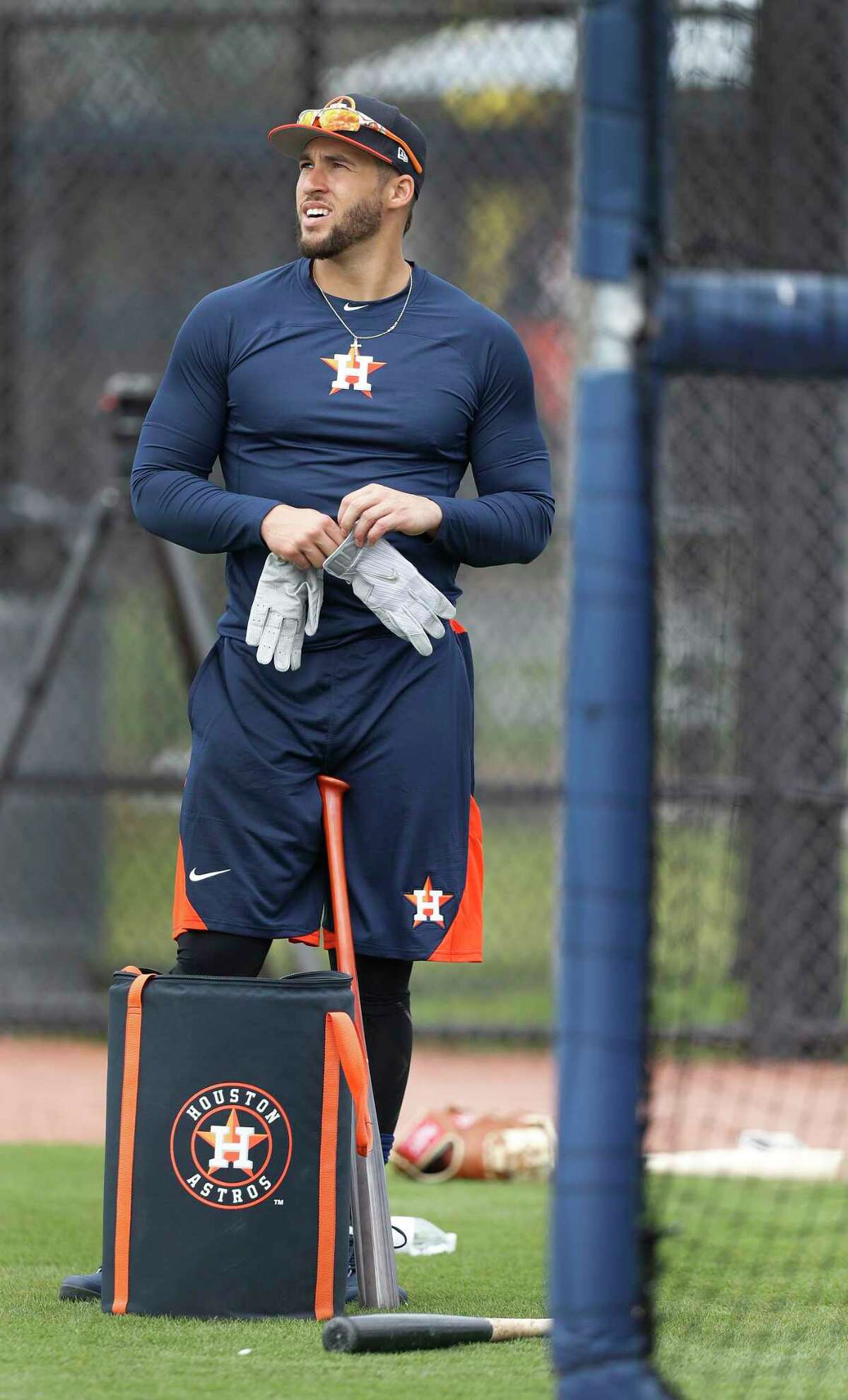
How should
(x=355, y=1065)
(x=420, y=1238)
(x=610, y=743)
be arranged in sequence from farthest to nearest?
(x=420, y=1238), (x=355, y=1065), (x=610, y=743)

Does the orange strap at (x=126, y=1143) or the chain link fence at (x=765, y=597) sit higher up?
the chain link fence at (x=765, y=597)

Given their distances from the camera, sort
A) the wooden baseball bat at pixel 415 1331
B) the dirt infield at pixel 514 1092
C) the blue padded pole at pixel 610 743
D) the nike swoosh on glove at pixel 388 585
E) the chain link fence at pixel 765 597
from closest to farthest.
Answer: the blue padded pole at pixel 610 743, the wooden baseball bat at pixel 415 1331, the nike swoosh on glove at pixel 388 585, the dirt infield at pixel 514 1092, the chain link fence at pixel 765 597

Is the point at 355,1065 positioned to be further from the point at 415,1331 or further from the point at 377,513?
the point at 377,513

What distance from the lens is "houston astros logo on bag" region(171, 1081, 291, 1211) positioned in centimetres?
308

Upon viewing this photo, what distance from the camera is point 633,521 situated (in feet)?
7.38

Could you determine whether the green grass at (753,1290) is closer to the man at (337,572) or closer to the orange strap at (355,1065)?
the orange strap at (355,1065)

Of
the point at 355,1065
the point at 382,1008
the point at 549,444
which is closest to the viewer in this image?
the point at 355,1065

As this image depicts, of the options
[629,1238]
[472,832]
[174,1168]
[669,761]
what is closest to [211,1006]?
[174,1168]

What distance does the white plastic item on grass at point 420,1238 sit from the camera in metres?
3.75

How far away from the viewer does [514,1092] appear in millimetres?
6418

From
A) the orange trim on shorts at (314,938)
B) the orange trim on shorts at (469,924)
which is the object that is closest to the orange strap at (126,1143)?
the orange trim on shorts at (314,938)

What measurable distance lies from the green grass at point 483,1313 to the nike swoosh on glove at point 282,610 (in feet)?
3.44

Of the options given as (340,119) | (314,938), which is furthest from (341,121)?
(314,938)

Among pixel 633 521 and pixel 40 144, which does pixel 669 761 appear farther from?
pixel 633 521
